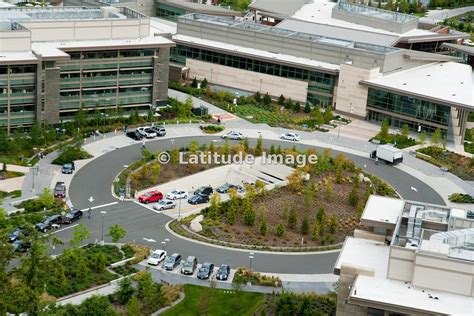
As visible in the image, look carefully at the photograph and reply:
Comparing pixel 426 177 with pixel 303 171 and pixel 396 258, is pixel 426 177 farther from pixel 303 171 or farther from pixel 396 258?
pixel 396 258

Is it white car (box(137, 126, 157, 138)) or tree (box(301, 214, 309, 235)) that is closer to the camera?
tree (box(301, 214, 309, 235))

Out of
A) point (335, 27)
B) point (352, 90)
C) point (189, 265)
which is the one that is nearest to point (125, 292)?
point (189, 265)

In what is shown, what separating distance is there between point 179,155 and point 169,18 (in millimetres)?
47043

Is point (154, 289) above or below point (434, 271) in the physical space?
below

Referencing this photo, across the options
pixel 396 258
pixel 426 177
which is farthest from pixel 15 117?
pixel 396 258

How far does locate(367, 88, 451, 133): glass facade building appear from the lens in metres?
89.8

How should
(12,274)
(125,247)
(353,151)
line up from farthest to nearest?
(353,151) → (125,247) → (12,274)

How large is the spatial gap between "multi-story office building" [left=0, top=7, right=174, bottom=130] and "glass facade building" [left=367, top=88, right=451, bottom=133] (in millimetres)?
21633

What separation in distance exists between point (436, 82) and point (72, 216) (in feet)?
152

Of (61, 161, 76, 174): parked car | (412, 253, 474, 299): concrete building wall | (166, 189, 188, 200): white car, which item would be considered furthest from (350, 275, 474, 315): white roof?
(61, 161, 76, 174): parked car

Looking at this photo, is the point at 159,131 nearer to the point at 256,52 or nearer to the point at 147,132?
the point at 147,132

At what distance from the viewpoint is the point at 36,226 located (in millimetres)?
62562

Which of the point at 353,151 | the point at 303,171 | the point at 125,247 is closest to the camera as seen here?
the point at 125,247

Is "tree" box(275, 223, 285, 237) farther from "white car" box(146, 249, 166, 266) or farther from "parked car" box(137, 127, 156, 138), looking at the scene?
"parked car" box(137, 127, 156, 138)
